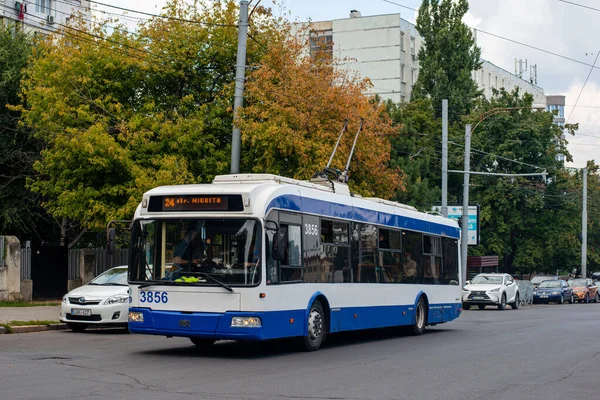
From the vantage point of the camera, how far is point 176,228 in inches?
574

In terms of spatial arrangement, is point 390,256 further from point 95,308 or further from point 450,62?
point 450,62

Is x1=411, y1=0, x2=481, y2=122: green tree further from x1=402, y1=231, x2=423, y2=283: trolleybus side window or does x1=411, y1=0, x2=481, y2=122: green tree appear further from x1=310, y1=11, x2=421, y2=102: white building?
x1=402, y1=231, x2=423, y2=283: trolleybus side window

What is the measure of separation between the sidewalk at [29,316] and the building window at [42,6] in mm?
29766

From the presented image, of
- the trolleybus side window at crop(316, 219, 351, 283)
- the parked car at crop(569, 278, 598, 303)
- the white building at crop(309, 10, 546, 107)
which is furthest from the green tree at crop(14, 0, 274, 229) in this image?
the white building at crop(309, 10, 546, 107)

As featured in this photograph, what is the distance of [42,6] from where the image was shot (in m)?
50.8

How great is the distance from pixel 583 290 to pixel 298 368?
43592 mm

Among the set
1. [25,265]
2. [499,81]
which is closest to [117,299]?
[25,265]

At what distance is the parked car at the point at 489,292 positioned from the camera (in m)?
39.1

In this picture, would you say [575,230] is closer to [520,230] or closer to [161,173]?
[520,230]

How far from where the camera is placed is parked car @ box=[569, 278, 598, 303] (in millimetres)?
52875

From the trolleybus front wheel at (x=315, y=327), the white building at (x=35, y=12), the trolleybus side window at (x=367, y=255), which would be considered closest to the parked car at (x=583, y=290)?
the white building at (x=35, y=12)

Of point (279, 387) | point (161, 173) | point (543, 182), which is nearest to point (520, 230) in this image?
point (543, 182)

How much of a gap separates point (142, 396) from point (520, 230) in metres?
48.8

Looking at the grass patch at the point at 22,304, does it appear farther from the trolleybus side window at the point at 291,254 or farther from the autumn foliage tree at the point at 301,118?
the trolleybus side window at the point at 291,254
